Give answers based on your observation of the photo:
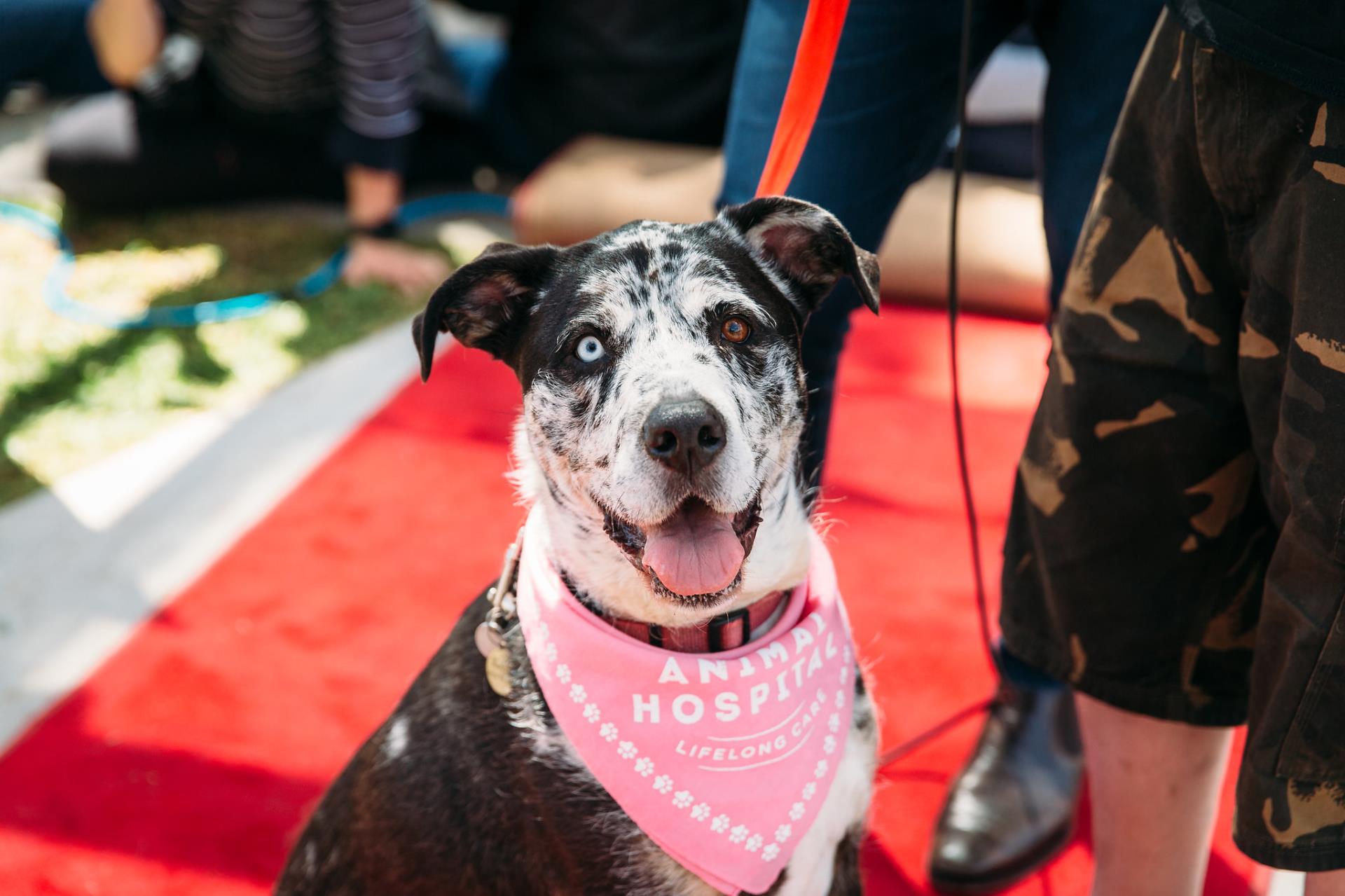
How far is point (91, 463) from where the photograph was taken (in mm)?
3545

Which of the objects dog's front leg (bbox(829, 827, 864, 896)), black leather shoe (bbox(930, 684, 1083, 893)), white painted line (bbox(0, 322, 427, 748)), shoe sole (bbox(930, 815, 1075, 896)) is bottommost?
Answer: white painted line (bbox(0, 322, 427, 748))

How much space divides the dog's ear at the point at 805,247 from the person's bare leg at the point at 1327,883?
3.08 ft

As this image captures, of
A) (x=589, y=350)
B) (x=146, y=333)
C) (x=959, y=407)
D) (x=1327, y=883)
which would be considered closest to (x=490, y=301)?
(x=589, y=350)

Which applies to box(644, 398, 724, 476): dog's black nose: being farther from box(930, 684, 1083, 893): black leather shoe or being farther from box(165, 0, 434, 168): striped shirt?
box(165, 0, 434, 168): striped shirt

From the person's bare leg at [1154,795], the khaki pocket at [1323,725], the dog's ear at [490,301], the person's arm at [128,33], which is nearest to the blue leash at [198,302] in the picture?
the person's arm at [128,33]

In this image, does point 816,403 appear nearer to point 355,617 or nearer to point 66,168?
point 355,617

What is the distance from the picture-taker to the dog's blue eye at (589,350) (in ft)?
5.65

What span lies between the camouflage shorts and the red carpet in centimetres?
77

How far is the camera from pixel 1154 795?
179 centimetres

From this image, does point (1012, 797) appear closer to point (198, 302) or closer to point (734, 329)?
point (734, 329)

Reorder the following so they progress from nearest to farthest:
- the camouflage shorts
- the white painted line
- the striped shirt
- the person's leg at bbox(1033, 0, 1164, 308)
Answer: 1. the camouflage shorts
2. the person's leg at bbox(1033, 0, 1164, 308)
3. the white painted line
4. the striped shirt

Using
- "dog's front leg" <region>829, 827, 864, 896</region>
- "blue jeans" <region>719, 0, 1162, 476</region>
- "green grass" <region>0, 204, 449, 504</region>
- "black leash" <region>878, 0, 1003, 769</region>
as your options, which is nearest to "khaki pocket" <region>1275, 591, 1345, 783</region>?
"dog's front leg" <region>829, 827, 864, 896</region>

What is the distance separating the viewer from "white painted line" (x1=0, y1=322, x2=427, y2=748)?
2.80m

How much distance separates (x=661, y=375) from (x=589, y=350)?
0.16 meters
